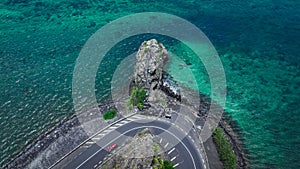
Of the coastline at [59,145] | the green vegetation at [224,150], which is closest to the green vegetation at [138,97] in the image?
the coastline at [59,145]

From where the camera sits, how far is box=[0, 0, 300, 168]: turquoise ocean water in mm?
61094

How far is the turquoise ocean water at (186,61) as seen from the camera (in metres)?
61.1

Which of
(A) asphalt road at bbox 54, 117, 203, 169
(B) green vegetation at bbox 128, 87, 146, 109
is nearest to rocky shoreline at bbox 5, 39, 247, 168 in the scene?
(B) green vegetation at bbox 128, 87, 146, 109

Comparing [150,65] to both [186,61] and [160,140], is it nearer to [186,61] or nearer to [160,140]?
[186,61]

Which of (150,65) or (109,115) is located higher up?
(150,65)

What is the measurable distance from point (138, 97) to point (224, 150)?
887 inches

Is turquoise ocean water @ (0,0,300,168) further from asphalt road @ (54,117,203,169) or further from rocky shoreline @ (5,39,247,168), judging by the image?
asphalt road @ (54,117,203,169)

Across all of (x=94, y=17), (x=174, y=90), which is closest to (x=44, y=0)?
(x=94, y=17)

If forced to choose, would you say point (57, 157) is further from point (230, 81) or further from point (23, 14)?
point (23, 14)

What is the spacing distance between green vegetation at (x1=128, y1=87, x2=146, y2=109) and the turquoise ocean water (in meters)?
7.57

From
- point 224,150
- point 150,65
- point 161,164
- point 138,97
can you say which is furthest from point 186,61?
point 161,164

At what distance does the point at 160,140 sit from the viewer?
56594mm

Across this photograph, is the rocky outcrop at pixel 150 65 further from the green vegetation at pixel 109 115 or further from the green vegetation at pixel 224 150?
the green vegetation at pixel 224 150

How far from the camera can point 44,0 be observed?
108938 millimetres
